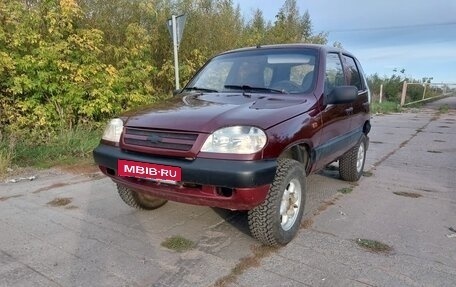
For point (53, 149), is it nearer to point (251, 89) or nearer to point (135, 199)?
point (135, 199)

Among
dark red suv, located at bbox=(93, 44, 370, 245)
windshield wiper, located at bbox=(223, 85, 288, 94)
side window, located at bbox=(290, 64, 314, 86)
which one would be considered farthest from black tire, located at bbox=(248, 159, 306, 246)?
side window, located at bbox=(290, 64, 314, 86)

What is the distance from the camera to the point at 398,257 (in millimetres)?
3018

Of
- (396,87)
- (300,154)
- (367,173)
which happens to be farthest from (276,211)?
(396,87)

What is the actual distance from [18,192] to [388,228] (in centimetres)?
405

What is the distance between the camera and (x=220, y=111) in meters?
3.03

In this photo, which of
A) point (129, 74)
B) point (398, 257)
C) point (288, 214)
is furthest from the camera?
point (129, 74)

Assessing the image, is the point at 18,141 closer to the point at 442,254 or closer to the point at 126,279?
the point at 126,279

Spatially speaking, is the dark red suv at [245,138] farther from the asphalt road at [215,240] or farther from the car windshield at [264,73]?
the asphalt road at [215,240]

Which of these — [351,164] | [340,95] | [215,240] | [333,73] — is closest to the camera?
[215,240]

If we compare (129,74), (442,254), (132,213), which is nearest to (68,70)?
(129,74)

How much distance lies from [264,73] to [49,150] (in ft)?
13.4

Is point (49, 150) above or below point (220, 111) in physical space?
below

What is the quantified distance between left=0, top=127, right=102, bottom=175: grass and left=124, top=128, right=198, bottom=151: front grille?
3.07m

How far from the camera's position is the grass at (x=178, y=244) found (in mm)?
3097
